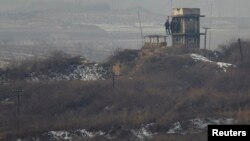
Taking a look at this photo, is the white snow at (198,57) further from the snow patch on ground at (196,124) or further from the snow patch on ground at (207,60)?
the snow patch on ground at (196,124)

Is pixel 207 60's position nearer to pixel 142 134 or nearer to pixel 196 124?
pixel 196 124

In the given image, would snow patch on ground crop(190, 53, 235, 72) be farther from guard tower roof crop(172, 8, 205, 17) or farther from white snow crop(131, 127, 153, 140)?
white snow crop(131, 127, 153, 140)

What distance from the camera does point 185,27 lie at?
171ft

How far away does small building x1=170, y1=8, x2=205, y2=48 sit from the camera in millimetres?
52188

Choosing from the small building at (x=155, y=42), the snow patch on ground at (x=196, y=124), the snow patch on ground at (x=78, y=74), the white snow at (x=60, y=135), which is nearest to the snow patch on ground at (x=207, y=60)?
the small building at (x=155, y=42)

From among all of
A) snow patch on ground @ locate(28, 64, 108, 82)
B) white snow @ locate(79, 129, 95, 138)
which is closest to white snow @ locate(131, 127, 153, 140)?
white snow @ locate(79, 129, 95, 138)

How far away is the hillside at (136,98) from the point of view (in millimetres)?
27844

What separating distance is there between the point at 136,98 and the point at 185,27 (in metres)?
19.0

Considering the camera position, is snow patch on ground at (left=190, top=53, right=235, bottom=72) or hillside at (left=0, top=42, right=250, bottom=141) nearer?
hillside at (left=0, top=42, right=250, bottom=141)

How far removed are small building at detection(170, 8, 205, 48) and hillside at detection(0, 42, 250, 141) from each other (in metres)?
2.59

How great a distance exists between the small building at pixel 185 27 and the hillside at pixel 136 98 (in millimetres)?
2594

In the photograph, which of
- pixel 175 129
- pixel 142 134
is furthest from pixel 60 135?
pixel 175 129

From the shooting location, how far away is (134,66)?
155 feet

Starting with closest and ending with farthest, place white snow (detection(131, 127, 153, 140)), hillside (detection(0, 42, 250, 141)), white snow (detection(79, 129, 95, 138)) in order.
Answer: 1. white snow (detection(131, 127, 153, 140))
2. white snow (detection(79, 129, 95, 138))
3. hillside (detection(0, 42, 250, 141))
